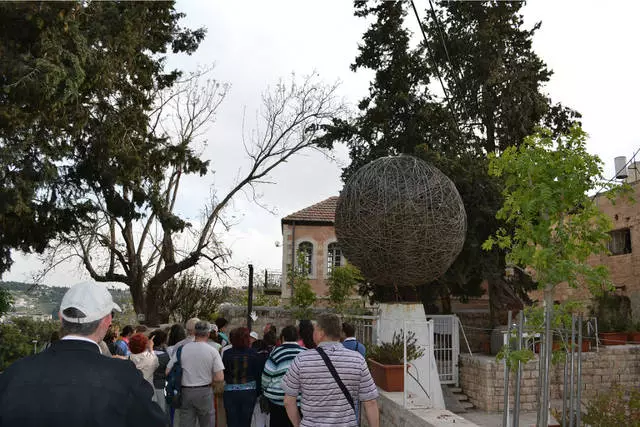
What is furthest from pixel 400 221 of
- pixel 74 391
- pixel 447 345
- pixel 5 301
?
pixel 5 301

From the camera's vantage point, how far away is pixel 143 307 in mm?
20547

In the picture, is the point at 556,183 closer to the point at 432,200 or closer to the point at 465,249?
the point at 432,200

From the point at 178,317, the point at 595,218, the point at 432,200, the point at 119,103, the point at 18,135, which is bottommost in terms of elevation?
the point at 178,317

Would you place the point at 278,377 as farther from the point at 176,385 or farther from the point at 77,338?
the point at 77,338

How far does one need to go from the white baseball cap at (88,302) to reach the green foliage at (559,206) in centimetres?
439

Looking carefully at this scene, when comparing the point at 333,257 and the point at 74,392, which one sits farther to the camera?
the point at 333,257

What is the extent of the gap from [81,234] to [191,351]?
13.0m

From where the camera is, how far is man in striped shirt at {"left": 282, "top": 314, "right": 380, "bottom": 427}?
3.82 metres

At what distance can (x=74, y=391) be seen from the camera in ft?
6.81

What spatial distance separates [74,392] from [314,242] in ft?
86.4

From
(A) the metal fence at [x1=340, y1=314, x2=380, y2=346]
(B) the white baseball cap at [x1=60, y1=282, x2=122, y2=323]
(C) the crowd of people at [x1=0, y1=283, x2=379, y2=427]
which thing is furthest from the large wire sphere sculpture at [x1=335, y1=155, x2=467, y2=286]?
(B) the white baseball cap at [x1=60, y1=282, x2=122, y2=323]

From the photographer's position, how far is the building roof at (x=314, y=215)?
28.4 metres

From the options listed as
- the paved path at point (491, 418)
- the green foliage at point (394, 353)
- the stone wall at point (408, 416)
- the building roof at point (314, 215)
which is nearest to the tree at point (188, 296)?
the building roof at point (314, 215)

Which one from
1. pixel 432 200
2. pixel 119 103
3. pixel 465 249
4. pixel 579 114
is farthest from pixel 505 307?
pixel 119 103
